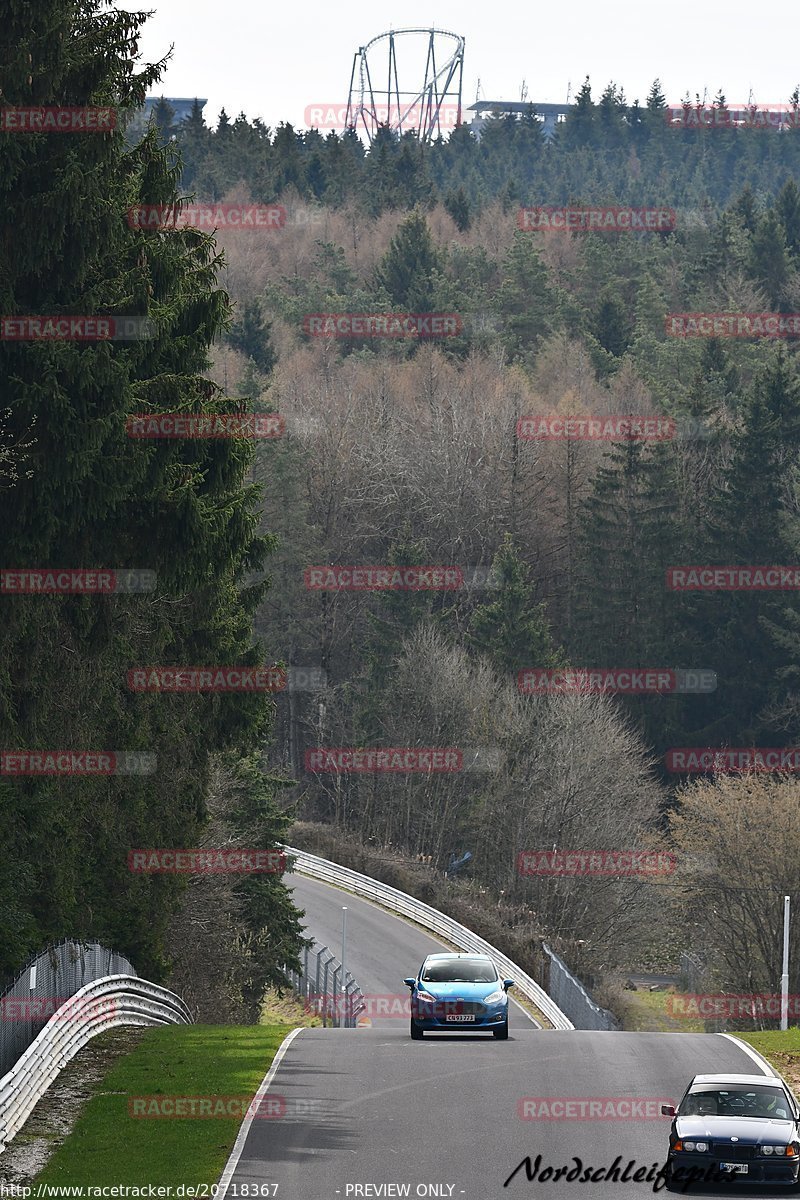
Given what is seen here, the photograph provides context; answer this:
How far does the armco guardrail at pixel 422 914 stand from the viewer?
1900 inches

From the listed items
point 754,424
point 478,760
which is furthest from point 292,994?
point 754,424

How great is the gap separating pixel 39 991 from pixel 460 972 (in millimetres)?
8056

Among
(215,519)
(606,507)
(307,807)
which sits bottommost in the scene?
(307,807)

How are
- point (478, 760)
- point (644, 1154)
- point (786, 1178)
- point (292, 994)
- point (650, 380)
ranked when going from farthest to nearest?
point (650, 380), point (478, 760), point (292, 994), point (644, 1154), point (786, 1178)

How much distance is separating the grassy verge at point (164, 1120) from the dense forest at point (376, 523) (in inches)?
108

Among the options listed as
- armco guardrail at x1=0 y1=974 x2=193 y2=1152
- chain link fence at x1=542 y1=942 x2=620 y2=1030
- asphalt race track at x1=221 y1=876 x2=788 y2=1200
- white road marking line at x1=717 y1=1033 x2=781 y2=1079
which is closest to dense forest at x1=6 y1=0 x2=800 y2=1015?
armco guardrail at x1=0 y1=974 x2=193 y2=1152

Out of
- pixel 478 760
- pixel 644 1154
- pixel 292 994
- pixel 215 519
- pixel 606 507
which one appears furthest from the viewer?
pixel 606 507

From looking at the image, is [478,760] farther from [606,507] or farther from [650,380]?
[650,380]

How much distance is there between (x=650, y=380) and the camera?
101m

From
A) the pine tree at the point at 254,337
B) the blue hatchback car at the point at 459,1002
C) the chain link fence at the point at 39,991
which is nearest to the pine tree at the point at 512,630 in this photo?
the pine tree at the point at 254,337

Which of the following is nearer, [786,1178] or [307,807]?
[786,1178]

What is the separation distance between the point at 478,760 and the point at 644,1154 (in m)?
56.1

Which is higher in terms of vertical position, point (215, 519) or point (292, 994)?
point (215, 519)

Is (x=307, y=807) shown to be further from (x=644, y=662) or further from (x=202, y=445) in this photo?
(x=202, y=445)
